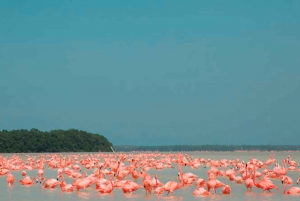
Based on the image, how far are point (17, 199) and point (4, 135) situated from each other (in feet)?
135

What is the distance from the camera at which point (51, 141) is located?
5644 centimetres

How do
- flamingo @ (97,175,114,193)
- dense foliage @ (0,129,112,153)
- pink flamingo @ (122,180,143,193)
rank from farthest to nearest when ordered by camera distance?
dense foliage @ (0,129,112,153) → pink flamingo @ (122,180,143,193) → flamingo @ (97,175,114,193)

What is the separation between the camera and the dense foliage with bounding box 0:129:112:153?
54203 mm

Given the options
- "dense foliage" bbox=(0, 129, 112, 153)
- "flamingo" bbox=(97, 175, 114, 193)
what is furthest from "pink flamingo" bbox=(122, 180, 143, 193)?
"dense foliage" bbox=(0, 129, 112, 153)

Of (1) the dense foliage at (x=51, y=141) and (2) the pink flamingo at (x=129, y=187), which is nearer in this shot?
(2) the pink flamingo at (x=129, y=187)

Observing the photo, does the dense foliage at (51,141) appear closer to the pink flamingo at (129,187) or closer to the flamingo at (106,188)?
the flamingo at (106,188)

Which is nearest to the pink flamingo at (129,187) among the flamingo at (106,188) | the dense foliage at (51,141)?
the flamingo at (106,188)

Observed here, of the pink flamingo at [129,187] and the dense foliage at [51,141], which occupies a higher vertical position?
the dense foliage at [51,141]

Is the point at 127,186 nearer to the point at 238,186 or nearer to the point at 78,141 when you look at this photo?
the point at 238,186

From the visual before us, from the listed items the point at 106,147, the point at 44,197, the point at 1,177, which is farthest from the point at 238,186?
the point at 106,147

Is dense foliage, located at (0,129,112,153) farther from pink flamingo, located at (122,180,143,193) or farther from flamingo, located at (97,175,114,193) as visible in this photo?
pink flamingo, located at (122,180,143,193)

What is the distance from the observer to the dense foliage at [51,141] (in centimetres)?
5420

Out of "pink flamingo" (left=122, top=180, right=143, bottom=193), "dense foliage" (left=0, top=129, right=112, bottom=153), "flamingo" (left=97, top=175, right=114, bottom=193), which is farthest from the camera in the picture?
"dense foliage" (left=0, top=129, right=112, bottom=153)

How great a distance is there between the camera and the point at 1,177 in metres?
22.3
